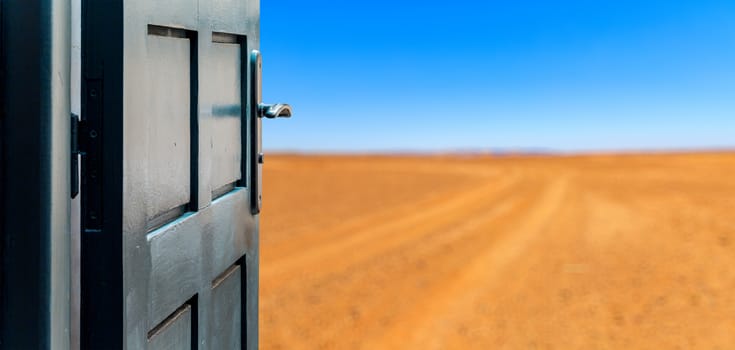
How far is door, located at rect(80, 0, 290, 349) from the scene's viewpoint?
1411 millimetres

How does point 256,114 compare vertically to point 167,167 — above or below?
above

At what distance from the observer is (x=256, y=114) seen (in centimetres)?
249

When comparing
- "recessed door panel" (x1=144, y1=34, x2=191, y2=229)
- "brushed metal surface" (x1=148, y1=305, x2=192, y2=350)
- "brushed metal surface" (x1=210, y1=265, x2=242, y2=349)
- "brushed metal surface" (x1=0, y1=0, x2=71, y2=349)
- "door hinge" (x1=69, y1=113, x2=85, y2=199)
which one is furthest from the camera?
"brushed metal surface" (x1=210, y1=265, x2=242, y2=349)

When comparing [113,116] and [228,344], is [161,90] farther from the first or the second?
[228,344]

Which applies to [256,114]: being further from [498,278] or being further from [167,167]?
[498,278]

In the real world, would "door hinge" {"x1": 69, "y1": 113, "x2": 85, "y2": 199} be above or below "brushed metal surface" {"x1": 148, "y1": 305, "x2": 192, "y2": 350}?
above

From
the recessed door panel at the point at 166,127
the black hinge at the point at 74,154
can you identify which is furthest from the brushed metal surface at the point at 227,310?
the black hinge at the point at 74,154

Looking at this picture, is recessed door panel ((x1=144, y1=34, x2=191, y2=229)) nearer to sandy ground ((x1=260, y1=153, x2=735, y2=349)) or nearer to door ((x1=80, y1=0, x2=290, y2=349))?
door ((x1=80, y1=0, x2=290, y2=349))

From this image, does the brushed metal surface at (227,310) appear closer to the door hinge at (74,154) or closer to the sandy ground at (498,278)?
the door hinge at (74,154)

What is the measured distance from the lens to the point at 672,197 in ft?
59.9

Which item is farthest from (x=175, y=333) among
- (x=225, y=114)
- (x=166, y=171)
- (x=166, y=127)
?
(x=225, y=114)

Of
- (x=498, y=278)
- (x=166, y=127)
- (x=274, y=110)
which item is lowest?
(x=498, y=278)

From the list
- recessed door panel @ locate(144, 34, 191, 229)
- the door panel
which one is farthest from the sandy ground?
recessed door panel @ locate(144, 34, 191, 229)

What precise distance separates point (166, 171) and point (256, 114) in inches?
32.5
